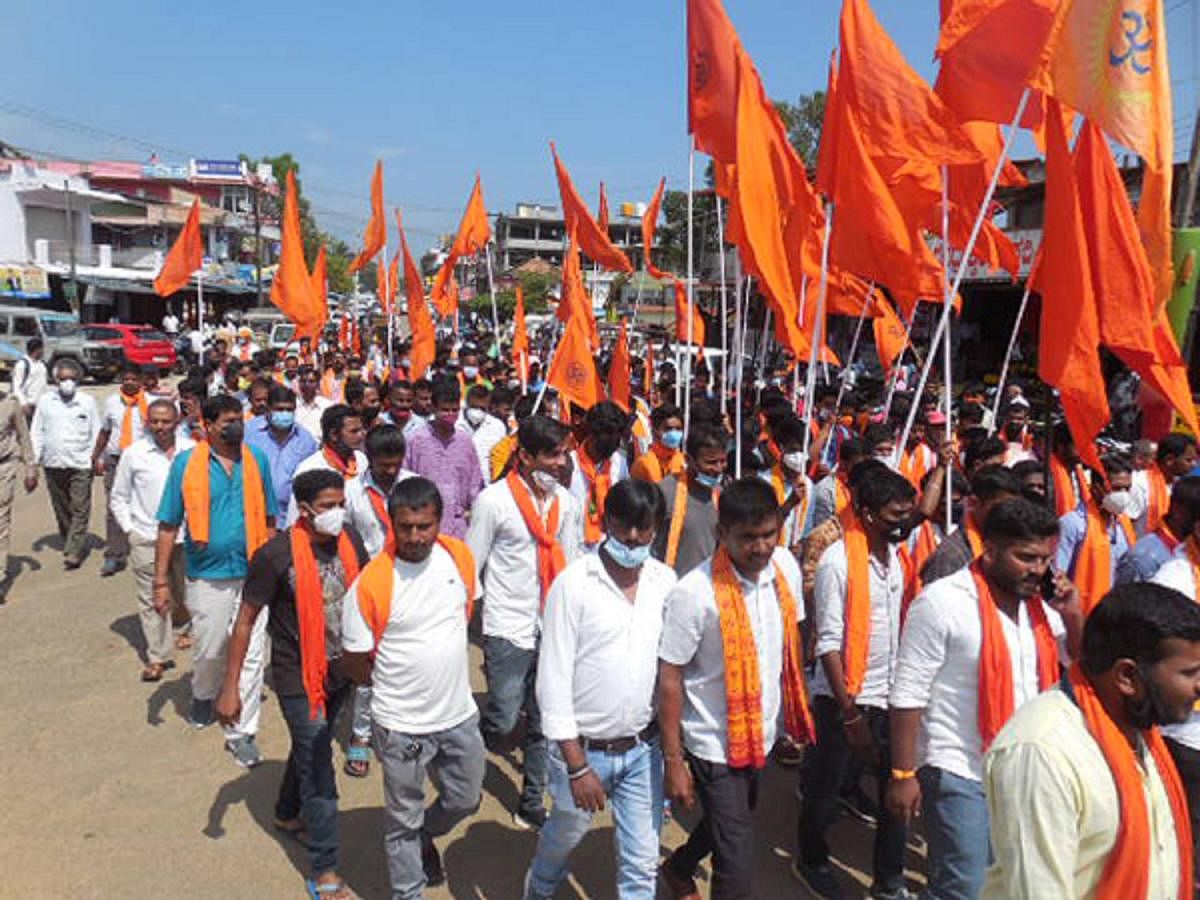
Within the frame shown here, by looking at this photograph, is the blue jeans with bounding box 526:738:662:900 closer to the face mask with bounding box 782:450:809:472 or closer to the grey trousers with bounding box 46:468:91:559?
the face mask with bounding box 782:450:809:472

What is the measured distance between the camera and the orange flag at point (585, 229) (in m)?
8.42

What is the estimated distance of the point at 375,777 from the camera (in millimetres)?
4535

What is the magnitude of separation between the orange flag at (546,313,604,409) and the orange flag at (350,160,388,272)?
5.30m

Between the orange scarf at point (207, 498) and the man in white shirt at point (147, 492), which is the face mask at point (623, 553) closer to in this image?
the orange scarf at point (207, 498)

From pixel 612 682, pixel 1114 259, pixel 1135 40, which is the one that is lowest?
pixel 612 682

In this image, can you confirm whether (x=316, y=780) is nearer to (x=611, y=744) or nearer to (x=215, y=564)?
(x=611, y=744)

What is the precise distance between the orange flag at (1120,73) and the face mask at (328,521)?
3.22 meters

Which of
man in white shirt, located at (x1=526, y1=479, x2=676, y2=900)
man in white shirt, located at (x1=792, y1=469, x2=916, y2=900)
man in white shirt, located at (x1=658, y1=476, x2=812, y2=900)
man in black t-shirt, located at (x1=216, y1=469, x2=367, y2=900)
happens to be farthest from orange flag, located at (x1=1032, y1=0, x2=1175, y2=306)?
man in black t-shirt, located at (x1=216, y1=469, x2=367, y2=900)

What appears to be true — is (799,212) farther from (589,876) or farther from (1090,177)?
(589,876)

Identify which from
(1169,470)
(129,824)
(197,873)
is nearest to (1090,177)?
(1169,470)

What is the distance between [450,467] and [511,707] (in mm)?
2311

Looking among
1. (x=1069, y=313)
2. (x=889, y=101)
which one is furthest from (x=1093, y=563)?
(x=889, y=101)

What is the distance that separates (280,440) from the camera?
6.25 metres

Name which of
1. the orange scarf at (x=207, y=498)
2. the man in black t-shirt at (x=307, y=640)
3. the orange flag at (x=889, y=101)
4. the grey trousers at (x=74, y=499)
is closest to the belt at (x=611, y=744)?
the man in black t-shirt at (x=307, y=640)
